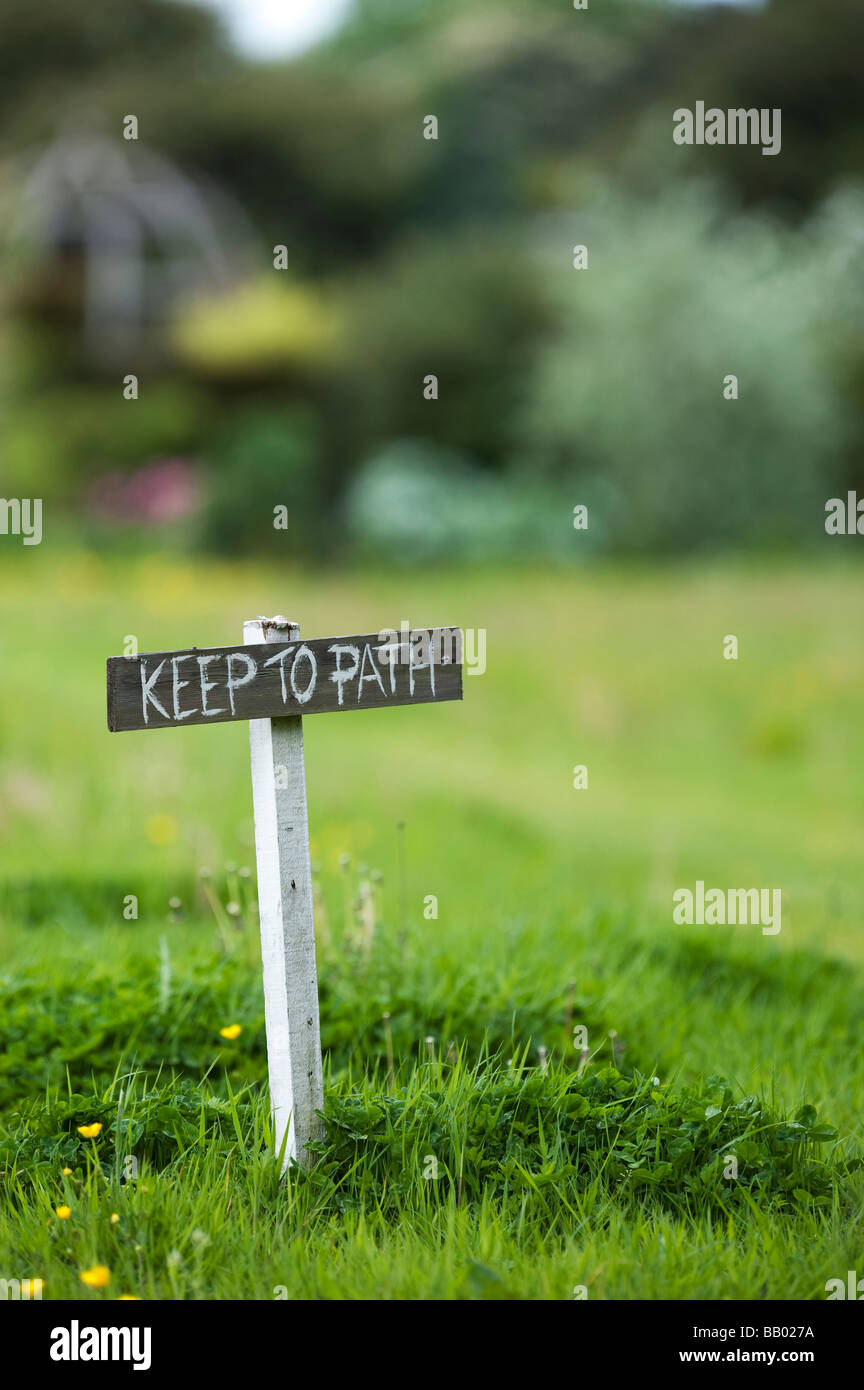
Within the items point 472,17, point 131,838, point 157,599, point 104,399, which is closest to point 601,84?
point 472,17

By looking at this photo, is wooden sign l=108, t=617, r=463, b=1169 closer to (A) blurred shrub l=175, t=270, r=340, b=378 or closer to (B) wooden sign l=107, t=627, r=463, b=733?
(B) wooden sign l=107, t=627, r=463, b=733

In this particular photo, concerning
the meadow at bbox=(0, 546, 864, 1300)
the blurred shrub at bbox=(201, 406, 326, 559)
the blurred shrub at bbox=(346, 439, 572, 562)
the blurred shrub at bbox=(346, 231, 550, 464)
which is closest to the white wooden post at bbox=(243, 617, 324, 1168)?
the meadow at bbox=(0, 546, 864, 1300)

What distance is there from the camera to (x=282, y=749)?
10.5ft

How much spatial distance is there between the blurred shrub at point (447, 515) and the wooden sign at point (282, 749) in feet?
53.9

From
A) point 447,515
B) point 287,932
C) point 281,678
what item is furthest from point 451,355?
point 287,932

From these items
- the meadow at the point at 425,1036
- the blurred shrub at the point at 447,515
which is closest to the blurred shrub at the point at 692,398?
the blurred shrub at the point at 447,515

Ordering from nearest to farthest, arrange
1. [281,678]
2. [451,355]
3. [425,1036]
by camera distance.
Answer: [281,678] < [425,1036] < [451,355]

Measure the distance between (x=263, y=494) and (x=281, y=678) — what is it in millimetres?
18013

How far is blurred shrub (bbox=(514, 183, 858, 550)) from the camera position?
20203 millimetres

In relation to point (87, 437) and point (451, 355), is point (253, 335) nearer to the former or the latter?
point (87, 437)

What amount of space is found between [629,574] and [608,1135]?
15272 mm

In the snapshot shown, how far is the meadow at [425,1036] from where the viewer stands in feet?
9.41

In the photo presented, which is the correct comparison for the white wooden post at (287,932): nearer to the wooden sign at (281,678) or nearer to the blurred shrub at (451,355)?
the wooden sign at (281,678)

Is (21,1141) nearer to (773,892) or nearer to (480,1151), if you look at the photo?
(480,1151)
